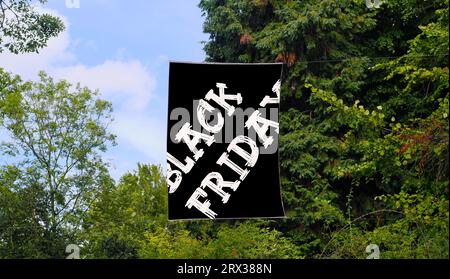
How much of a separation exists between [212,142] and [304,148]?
5.62m

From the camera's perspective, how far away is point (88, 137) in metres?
24.9

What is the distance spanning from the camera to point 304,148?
57.6ft

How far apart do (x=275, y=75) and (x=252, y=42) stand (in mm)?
6410

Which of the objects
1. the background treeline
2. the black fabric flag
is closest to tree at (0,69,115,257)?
the background treeline

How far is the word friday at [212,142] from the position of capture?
12.1 meters

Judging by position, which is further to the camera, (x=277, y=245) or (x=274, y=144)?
(x=277, y=245)

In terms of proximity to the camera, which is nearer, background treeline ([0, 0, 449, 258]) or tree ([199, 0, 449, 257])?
background treeline ([0, 0, 449, 258])

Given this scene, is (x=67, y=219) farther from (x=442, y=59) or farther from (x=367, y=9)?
(x=442, y=59)

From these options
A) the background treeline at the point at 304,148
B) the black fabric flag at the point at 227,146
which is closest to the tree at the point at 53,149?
the background treeline at the point at 304,148

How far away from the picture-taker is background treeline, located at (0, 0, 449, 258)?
12680 millimetres

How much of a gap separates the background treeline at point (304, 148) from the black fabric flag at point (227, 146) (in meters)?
0.94

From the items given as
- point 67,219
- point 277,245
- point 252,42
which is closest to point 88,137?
point 67,219

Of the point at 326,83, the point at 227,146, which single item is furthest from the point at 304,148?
the point at 227,146

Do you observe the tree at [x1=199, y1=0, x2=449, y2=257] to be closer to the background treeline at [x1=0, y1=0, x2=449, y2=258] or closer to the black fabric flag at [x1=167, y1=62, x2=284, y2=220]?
the background treeline at [x1=0, y1=0, x2=449, y2=258]
